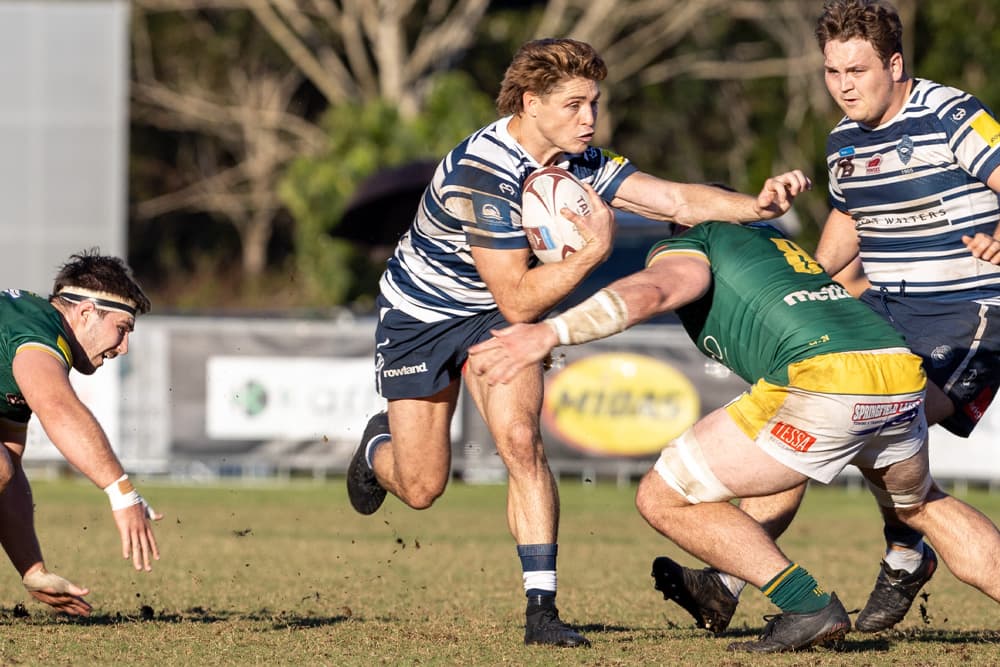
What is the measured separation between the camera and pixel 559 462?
16141 mm

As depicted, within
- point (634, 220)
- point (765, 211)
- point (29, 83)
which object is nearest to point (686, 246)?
point (765, 211)

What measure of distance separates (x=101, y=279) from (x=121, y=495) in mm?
1066

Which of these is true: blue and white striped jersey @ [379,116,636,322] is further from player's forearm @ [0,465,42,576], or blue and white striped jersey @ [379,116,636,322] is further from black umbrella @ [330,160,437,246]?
black umbrella @ [330,160,437,246]

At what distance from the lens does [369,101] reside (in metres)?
35.2

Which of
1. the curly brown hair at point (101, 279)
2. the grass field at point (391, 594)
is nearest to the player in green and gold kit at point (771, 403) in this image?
the grass field at point (391, 594)

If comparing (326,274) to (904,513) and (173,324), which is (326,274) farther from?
(904,513)

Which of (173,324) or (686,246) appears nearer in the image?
(686,246)

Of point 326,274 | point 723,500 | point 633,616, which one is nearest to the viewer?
point 723,500

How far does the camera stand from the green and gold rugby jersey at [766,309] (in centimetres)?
606

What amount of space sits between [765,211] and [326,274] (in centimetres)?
2413

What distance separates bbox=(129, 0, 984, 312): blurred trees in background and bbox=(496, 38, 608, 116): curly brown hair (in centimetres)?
2207

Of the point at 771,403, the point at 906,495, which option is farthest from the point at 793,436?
the point at 906,495

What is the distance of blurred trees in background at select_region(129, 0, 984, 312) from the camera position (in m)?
30.6

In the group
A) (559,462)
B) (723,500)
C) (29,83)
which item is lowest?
(559,462)
